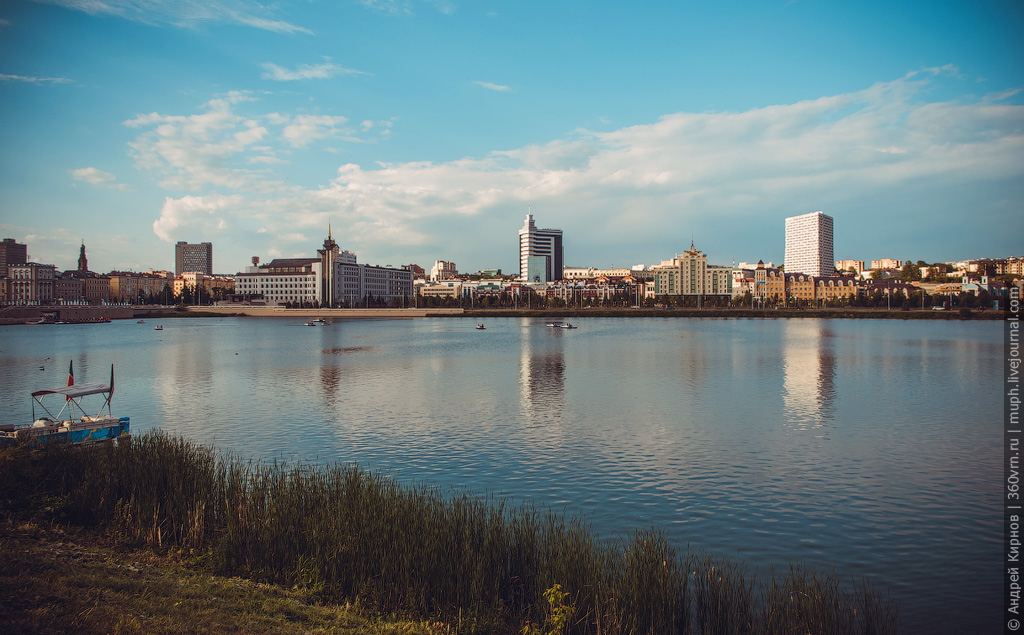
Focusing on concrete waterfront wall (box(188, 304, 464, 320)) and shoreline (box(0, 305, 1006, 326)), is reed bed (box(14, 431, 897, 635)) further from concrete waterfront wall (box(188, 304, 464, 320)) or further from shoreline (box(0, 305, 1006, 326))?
concrete waterfront wall (box(188, 304, 464, 320))

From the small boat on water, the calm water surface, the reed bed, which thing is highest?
the small boat on water

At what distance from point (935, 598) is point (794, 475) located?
749 centimetres

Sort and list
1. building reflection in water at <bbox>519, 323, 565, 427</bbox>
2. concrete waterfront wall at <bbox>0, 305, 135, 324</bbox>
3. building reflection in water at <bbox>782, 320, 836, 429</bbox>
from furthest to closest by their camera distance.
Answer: concrete waterfront wall at <bbox>0, 305, 135, 324</bbox>, building reflection in water at <bbox>519, 323, 565, 427</bbox>, building reflection in water at <bbox>782, 320, 836, 429</bbox>

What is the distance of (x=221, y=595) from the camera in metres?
8.88

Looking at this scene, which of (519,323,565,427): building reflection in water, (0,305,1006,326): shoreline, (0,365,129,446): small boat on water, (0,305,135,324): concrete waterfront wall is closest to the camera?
(0,365,129,446): small boat on water

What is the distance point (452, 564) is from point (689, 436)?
15.7 meters

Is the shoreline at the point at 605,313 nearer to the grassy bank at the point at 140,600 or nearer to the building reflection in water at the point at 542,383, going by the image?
the building reflection in water at the point at 542,383

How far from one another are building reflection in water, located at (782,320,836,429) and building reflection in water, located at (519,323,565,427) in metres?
10.8

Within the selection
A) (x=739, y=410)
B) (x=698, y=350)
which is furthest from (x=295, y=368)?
(x=698, y=350)

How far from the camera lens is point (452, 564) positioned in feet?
32.6

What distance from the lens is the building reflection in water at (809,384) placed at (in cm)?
2741

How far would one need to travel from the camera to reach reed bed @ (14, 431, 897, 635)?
9.04m

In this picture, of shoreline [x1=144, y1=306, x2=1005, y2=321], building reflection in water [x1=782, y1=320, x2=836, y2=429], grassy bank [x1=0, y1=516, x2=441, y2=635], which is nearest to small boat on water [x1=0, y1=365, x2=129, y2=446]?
grassy bank [x1=0, y1=516, x2=441, y2=635]

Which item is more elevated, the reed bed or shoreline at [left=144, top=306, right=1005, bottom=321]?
shoreline at [left=144, top=306, right=1005, bottom=321]
